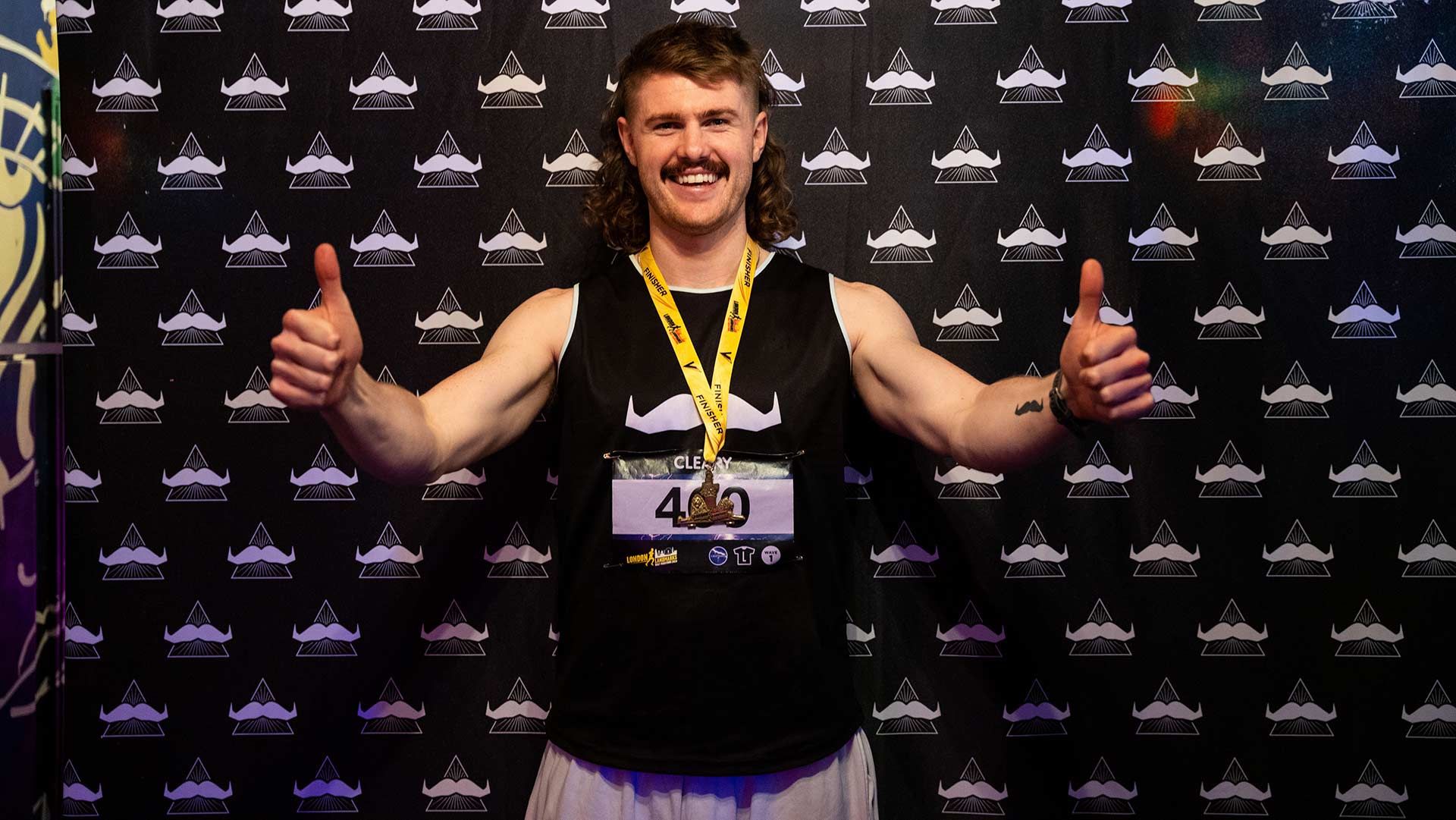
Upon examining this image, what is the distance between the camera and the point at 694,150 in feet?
7.27

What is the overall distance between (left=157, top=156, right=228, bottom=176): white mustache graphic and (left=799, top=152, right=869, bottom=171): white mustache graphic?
1.58 m

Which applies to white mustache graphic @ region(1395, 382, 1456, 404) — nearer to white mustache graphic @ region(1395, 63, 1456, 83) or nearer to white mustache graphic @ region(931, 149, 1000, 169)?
white mustache graphic @ region(1395, 63, 1456, 83)

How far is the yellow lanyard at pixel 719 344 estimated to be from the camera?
7.09 feet

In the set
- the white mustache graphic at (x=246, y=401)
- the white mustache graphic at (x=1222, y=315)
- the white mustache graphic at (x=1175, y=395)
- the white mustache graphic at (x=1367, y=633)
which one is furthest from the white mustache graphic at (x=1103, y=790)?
the white mustache graphic at (x=246, y=401)

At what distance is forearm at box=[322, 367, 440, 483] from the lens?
1.76m

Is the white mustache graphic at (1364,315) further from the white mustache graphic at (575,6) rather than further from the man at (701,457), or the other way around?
the white mustache graphic at (575,6)

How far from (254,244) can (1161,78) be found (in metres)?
2.48

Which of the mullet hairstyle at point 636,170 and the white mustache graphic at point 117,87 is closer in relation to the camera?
the mullet hairstyle at point 636,170

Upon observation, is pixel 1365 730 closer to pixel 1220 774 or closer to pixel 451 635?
pixel 1220 774

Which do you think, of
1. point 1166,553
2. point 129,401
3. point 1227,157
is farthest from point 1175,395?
point 129,401

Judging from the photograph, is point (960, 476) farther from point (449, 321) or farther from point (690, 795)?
point (449, 321)

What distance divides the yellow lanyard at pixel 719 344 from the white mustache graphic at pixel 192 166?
1.27 meters

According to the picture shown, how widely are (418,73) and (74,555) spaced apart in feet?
5.31

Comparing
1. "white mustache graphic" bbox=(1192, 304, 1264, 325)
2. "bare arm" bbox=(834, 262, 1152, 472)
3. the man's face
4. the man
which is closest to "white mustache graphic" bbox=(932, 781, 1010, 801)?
the man
